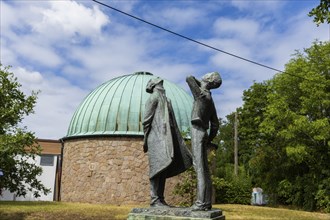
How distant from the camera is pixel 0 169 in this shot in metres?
11.0

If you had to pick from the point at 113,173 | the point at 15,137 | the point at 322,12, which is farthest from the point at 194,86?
the point at 113,173

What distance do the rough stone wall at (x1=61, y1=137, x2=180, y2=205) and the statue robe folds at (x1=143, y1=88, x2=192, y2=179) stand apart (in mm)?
12781

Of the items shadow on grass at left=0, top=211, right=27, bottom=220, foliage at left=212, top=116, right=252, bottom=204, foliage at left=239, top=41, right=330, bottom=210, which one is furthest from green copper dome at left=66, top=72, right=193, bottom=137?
shadow on grass at left=0, top=211, right=27, bottom=220

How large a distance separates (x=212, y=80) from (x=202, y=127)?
0.66m

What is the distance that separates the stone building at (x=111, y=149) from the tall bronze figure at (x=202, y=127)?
42.6 feet

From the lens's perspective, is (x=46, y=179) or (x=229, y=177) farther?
(x=46, y=179)

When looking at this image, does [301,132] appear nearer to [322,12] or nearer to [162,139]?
[322,12]

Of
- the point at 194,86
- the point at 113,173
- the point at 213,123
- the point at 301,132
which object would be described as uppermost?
the point at 301,132

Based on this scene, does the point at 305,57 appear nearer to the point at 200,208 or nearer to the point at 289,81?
the point at 289,81

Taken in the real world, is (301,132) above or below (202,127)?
above

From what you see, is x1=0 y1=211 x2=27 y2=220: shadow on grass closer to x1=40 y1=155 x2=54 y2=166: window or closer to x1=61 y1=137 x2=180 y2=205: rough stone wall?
x1=61 y1=137 x2=180 y2=205: rough stone wall

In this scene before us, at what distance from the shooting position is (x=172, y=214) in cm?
474

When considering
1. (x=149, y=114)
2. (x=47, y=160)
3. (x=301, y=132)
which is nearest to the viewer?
(x=149, y=114)

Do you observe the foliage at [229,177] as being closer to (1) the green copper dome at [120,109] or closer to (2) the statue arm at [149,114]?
(1) the green copper dome at [120,109]
